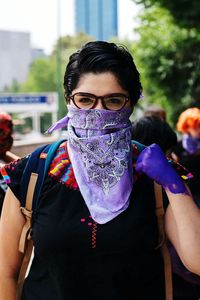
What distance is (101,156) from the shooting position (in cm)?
187

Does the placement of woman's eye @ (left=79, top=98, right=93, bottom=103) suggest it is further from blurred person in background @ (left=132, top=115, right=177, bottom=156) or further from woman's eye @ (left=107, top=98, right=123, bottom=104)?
blurred person in background @ (left=132, top=115, right=177, bottom=156)

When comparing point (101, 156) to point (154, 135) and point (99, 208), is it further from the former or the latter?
point (154, 135)

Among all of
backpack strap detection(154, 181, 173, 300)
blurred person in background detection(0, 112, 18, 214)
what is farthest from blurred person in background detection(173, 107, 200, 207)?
backpack strap detection(154, 181, 173, 300)

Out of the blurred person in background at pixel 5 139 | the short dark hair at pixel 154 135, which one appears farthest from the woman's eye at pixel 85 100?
the blurred person in background at pixel 5 139

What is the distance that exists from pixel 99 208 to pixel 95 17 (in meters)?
106

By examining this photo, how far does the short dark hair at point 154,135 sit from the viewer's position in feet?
9.39

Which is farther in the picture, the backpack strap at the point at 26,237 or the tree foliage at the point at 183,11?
the tree foliage at the point at 183,11

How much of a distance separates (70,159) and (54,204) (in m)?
0.20

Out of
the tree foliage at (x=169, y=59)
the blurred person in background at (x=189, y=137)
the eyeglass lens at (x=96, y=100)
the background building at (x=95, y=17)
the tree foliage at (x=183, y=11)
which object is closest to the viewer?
the eyeglass lens at (x=96, y=100)

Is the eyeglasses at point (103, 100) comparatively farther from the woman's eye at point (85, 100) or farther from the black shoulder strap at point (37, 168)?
the black shoulder strap at point (37, 168)

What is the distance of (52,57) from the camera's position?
64125mm

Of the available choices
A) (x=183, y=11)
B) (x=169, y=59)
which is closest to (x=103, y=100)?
(x=183, y=11)

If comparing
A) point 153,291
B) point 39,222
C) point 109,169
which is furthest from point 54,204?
point 153,291

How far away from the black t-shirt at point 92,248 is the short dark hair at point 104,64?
0.38 m
